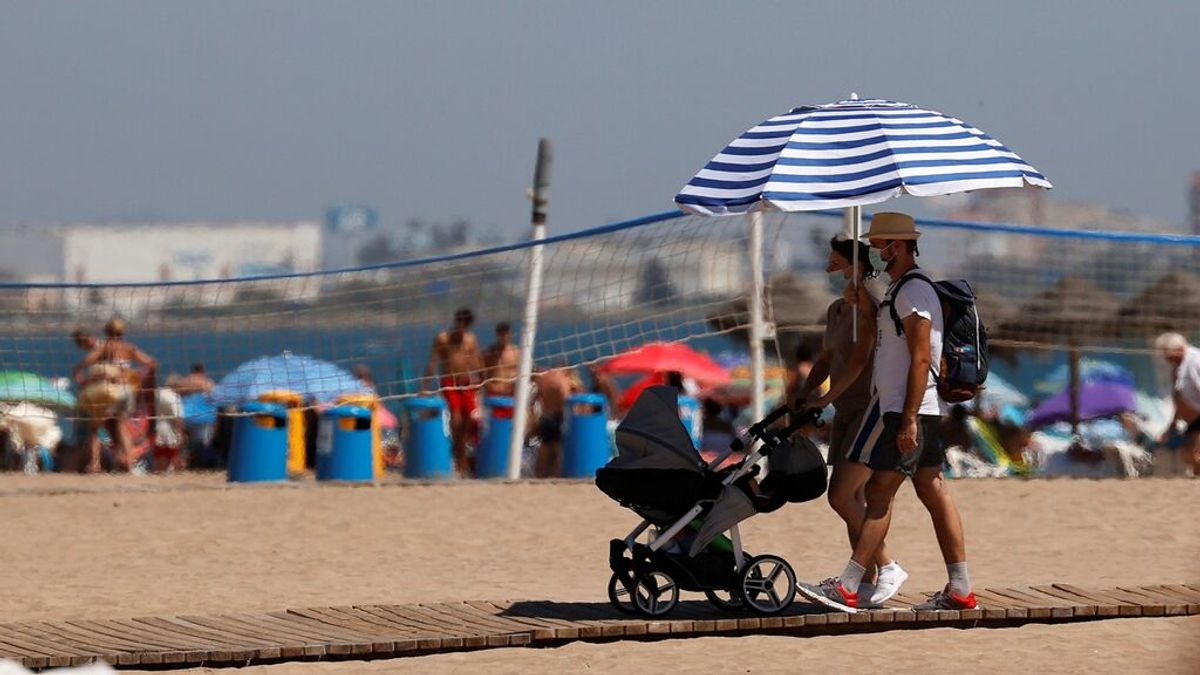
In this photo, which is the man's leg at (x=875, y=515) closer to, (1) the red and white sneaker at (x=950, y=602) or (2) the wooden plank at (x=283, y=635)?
(1) the red and white sneaker at (x=950, y=602)

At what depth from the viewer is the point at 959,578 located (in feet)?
24.3

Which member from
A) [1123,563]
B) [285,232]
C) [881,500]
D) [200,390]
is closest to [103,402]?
[200,390]

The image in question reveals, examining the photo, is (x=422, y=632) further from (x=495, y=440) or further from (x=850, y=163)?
(x=495, y=440)

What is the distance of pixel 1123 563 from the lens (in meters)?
9.83

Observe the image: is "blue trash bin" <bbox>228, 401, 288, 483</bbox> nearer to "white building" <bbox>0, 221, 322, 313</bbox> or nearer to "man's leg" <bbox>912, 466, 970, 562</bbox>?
"man's leg" <bbox>912, 466, 970, 562</bbox>

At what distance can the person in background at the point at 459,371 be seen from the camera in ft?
52.9

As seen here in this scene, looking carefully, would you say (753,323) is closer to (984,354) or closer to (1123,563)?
(1123,563)

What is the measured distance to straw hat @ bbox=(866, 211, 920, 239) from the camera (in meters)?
7.24

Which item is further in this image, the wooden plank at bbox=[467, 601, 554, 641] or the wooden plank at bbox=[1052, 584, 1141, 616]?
the wooden plank at bbox=[1052, 584, 1141, 616]

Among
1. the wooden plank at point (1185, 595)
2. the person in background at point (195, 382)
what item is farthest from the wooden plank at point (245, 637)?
the person in background at point (195, 382)

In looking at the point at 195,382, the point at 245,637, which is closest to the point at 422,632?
the point at 245,637

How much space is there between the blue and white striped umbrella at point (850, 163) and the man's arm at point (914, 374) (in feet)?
1.46

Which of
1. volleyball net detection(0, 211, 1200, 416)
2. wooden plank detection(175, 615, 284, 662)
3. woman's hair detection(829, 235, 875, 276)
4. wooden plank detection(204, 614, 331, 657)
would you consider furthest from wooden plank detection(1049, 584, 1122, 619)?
volleyball net detection(0, 211, 1200, 416)

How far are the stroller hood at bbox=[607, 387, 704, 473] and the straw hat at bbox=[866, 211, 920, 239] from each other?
912 mm
